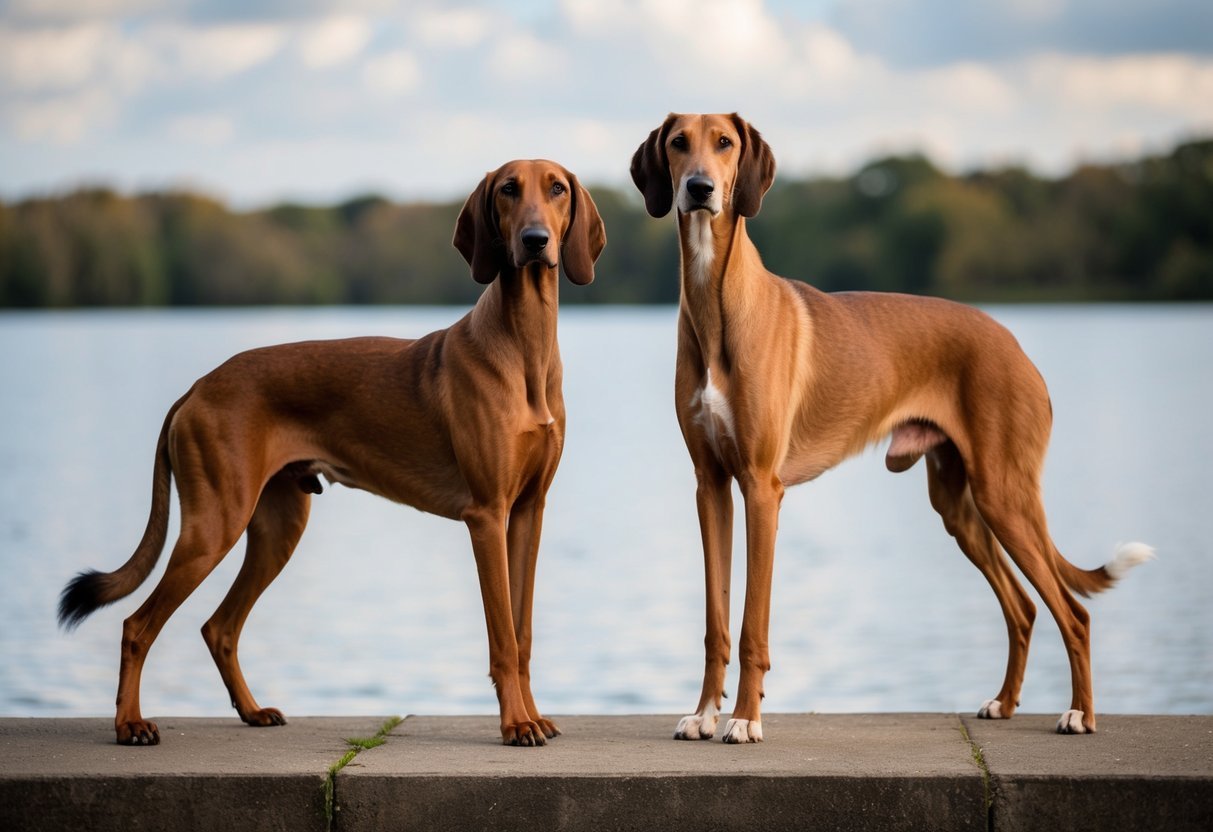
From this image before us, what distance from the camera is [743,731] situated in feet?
21.4

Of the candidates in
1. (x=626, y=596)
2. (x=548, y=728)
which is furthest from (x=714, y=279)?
(x=626, y=596)

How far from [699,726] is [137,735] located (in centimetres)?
242

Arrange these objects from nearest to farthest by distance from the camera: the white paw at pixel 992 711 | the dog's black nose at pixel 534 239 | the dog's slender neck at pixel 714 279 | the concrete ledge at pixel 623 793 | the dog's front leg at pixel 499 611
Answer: the concrete ledge at pixel 623 793
the dog's black nose at pixel 534 239
the dog's front leg at pixel 499 611
the dog's slender neck at pixel 714 279
the white paw at pixel 992 711

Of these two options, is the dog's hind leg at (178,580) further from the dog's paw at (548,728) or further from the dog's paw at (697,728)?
the dog's paw at (697,728)

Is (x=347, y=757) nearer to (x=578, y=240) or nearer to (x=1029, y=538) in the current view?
(x=578, y=240)

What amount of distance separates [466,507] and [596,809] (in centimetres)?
160

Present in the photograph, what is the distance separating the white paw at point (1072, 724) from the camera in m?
6.80

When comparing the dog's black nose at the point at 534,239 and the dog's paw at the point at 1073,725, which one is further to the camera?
the dog's paw at the point at 1073,725

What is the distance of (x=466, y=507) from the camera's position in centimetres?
681

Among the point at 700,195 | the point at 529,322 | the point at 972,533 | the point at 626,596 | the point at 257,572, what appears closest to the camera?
the point at 700,195

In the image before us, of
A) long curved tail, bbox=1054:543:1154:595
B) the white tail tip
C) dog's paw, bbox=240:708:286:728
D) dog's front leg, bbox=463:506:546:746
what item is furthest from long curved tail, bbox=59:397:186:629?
the white tail tip

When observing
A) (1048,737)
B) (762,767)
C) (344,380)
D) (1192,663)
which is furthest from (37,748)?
(1192,663)

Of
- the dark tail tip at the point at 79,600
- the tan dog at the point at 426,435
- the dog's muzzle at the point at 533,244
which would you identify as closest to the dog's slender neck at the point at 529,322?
the tan dog at the point at 426,435

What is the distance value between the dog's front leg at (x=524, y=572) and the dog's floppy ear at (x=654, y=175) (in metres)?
1.42
